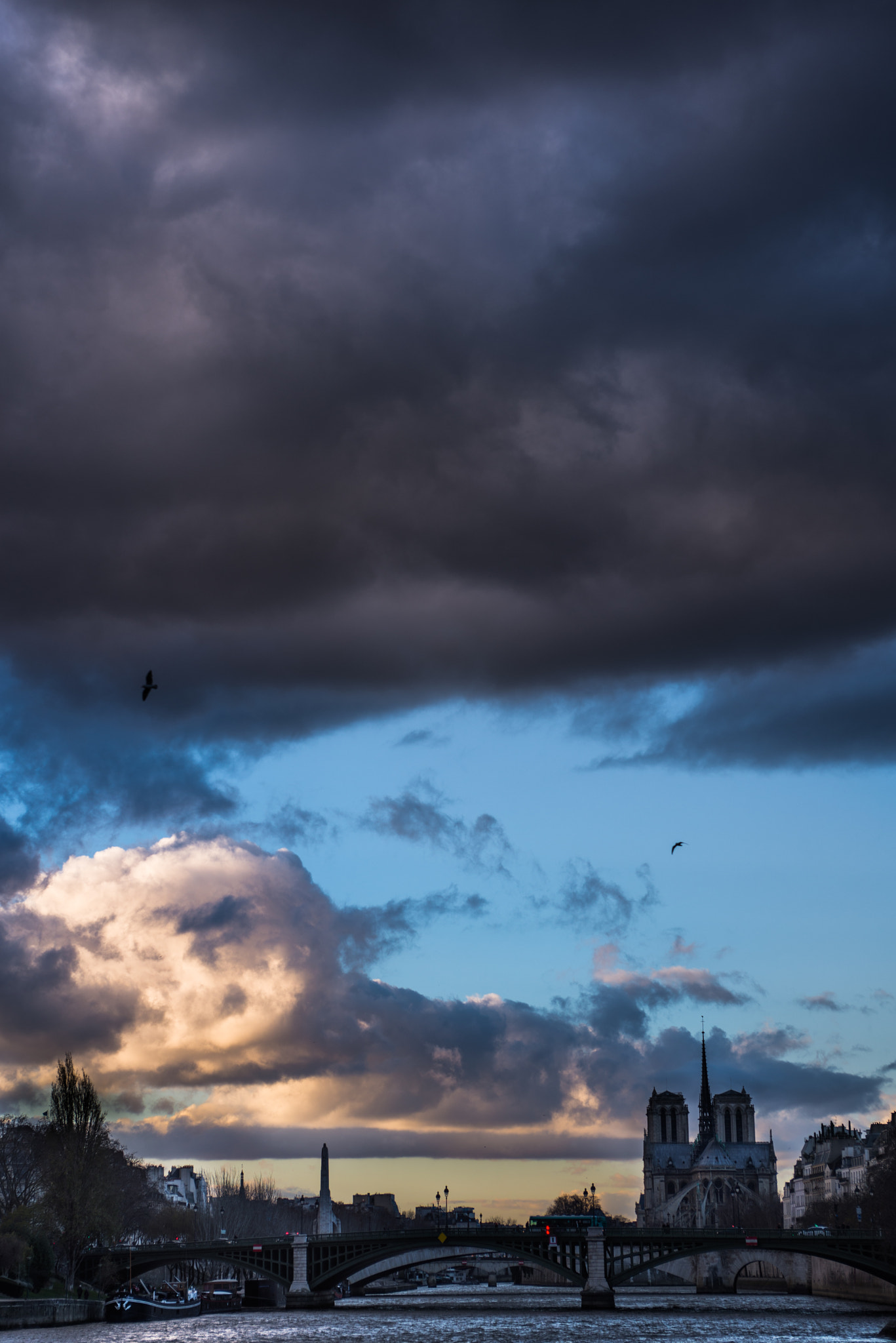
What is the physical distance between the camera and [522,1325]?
109 metres

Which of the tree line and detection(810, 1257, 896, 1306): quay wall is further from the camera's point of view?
detection(810, 1257, 896, 1306): quay wall

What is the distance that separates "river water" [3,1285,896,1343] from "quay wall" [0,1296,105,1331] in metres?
0.92

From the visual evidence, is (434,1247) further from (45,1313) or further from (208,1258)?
(45,1313)

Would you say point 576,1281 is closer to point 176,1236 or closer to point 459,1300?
point 459,1300

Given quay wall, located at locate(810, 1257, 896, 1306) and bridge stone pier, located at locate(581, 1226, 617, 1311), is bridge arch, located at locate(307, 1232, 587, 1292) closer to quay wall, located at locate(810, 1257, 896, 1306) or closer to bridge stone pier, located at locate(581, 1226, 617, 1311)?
bridge stone pier, located at locate(581, 1226, 617, 1311)

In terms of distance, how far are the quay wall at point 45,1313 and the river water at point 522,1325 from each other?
92cm

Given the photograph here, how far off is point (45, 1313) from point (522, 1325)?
33752 millimetres

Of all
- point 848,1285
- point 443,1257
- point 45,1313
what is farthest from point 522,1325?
point 848,1285

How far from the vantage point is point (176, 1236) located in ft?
642

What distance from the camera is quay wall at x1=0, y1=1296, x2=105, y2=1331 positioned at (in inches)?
3647

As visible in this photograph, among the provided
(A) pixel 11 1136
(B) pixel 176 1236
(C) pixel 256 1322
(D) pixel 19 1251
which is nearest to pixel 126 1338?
(D) pixel 19 1251

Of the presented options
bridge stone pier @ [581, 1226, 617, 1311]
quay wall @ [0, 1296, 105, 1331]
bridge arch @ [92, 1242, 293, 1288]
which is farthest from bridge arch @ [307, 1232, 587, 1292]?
quay wall @ [0, 1296, 105, 1331]

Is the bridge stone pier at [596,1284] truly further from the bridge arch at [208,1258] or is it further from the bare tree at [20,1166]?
the bare tree at [20,1166]

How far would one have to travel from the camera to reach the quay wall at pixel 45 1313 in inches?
3647
